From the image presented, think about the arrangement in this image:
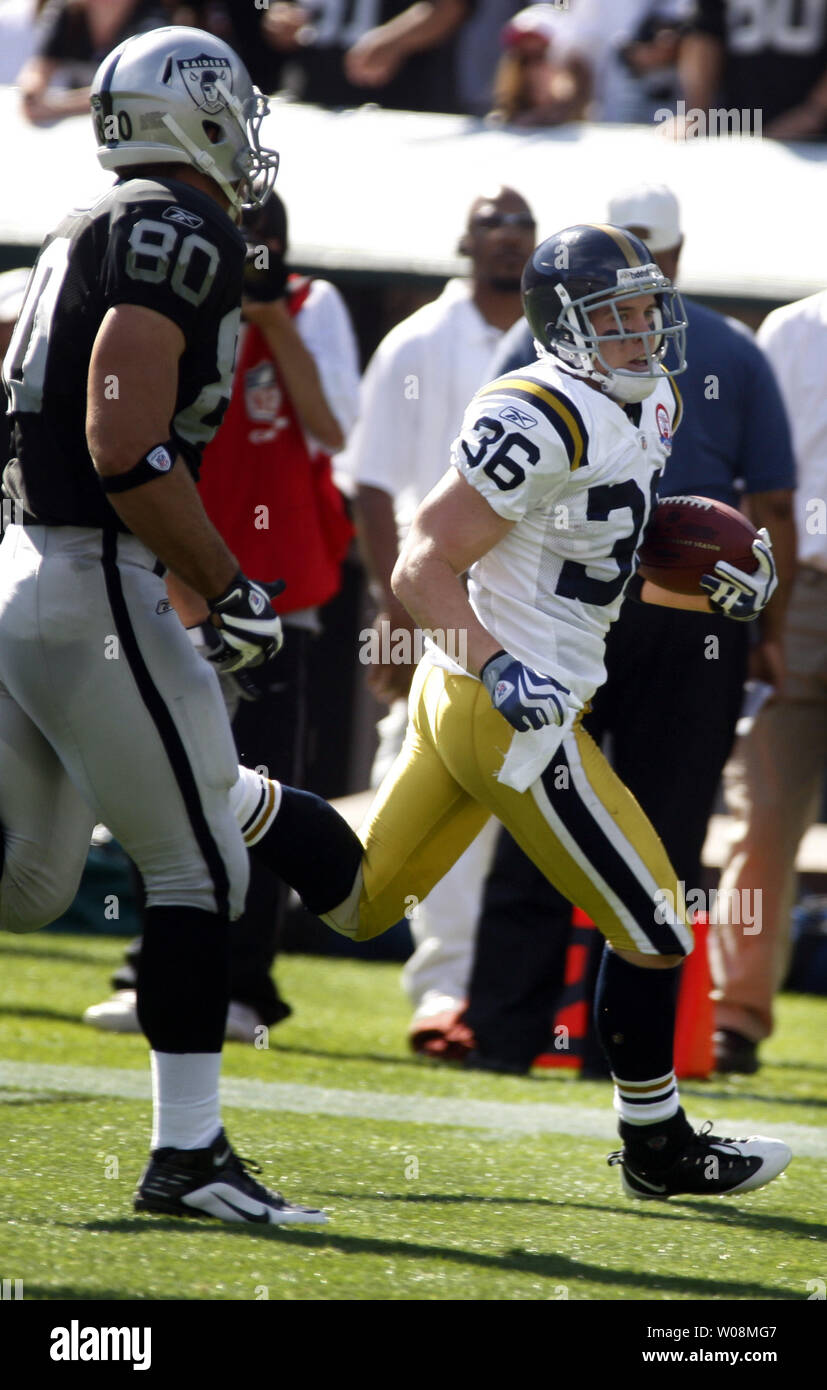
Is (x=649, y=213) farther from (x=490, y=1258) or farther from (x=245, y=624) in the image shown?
(x=490, y=1258)

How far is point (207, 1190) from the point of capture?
3.12m

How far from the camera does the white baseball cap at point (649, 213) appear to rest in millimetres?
4949

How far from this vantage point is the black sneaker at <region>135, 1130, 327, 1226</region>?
3.12m

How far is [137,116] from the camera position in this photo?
3191mm

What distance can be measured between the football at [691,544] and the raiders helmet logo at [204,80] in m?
A: 1.10

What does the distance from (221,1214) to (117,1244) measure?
9.2 inches

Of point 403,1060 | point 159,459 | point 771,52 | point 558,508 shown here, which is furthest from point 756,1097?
point 771,52

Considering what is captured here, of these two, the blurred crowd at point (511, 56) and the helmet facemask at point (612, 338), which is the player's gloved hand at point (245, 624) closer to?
the helmet facemask at point (612, 338)

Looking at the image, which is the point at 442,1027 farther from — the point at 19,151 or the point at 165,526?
the point at 19,151

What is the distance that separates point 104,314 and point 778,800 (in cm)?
313

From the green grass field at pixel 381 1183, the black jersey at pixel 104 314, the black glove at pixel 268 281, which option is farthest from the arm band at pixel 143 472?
the black glove at pixel 268 281

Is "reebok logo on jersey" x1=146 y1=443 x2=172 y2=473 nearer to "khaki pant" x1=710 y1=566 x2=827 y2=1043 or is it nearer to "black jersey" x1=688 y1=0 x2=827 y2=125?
"khaki pant" x1=710 y1=566 x2=827 y2=1043

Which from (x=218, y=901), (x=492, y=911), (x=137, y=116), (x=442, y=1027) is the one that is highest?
(x=137, y=116)
